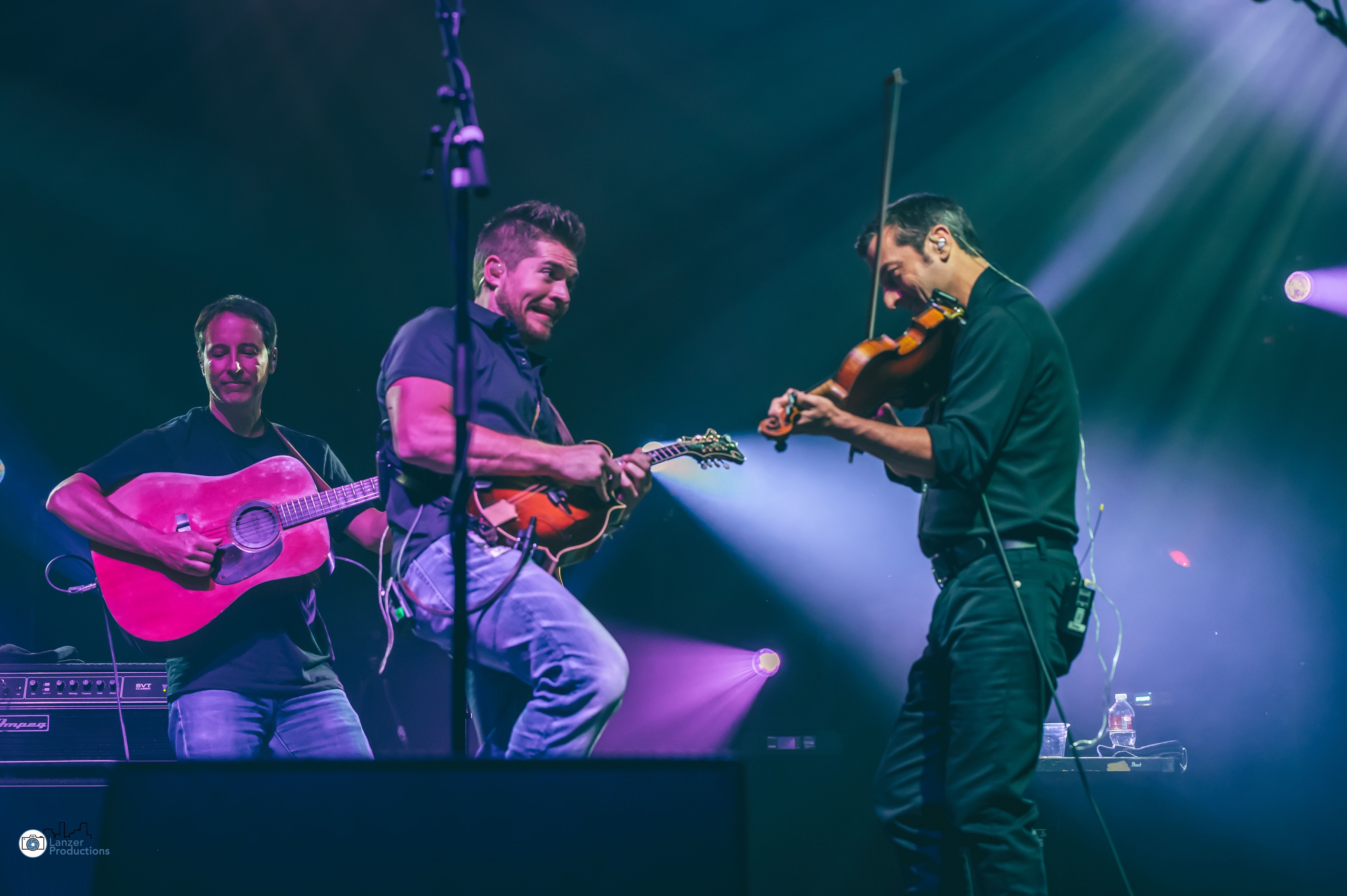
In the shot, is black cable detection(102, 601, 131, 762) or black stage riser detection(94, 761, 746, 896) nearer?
black stage riser detection(94, 761, 746, 896)

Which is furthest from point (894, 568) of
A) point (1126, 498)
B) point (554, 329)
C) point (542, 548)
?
point (542, 548)

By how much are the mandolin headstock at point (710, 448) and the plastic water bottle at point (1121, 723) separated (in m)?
3.35

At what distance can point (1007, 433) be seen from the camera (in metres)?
2.38

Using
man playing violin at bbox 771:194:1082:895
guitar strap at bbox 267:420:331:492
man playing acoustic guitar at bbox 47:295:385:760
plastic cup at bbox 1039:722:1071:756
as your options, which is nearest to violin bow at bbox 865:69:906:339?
man playing violin at bbox 771:194:1082:895

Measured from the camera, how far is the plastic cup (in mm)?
4613

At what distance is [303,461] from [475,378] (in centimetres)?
162

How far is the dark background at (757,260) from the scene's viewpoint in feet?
16.0

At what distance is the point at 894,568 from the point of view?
21.3 ft

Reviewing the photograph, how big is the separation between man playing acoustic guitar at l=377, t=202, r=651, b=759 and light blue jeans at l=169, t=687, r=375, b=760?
1.02m

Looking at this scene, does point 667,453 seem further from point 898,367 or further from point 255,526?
point 255,526

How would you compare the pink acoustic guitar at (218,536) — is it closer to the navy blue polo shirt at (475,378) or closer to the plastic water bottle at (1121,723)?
the navy blue polo shirt at (475,378)

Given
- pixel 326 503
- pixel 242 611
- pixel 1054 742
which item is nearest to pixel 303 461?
pixel 326 503

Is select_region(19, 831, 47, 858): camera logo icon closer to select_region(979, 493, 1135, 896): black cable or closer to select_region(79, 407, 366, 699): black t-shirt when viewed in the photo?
select_region(79, 407, 366, 699): black t-shirt

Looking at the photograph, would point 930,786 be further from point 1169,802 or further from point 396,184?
point 396,184
